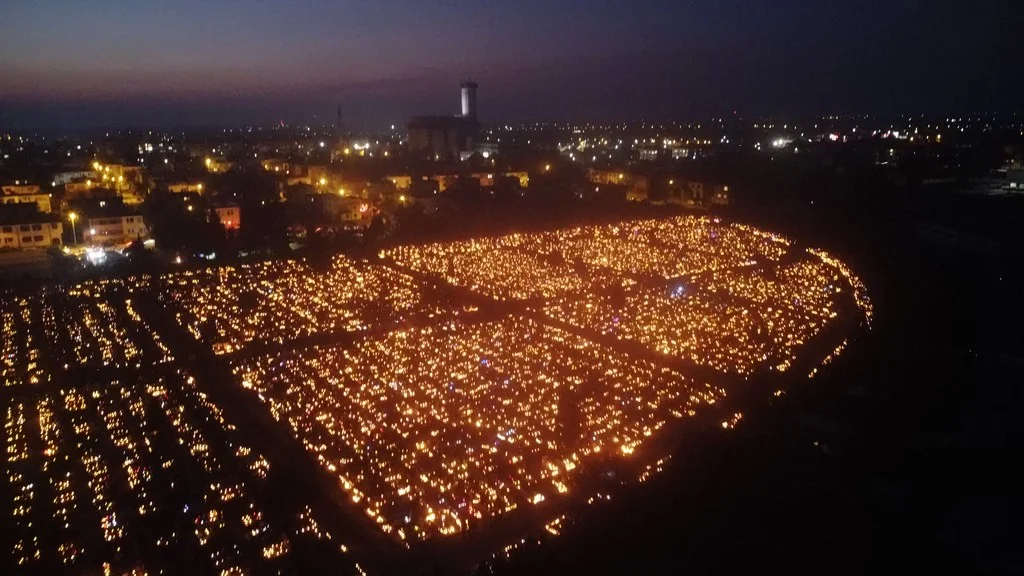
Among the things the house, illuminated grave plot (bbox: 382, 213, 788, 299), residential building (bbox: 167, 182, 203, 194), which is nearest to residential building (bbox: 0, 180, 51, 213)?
the house

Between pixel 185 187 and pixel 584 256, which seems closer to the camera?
pixel 584 256

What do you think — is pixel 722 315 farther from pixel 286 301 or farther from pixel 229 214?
pixel 229 214

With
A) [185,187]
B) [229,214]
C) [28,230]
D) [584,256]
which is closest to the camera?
[584,256]

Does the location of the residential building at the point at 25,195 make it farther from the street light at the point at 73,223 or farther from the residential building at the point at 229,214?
the residential building at the point at 229,214

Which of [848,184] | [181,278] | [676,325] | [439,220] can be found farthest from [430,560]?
[848,184]

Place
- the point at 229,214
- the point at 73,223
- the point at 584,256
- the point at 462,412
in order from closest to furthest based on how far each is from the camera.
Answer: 1. the point at 462,412
2. the point at 584,256
3. the point at 73,223
4. the point at 229,214

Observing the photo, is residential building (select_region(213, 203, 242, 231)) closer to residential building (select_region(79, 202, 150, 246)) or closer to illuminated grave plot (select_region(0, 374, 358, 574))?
residential building (select_region(79, 202, 150, 246))

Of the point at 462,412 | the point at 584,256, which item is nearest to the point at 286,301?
the point at 462,412

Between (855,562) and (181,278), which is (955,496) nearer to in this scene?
(855,562)

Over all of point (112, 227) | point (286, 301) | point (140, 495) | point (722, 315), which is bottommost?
point (140, 495)
